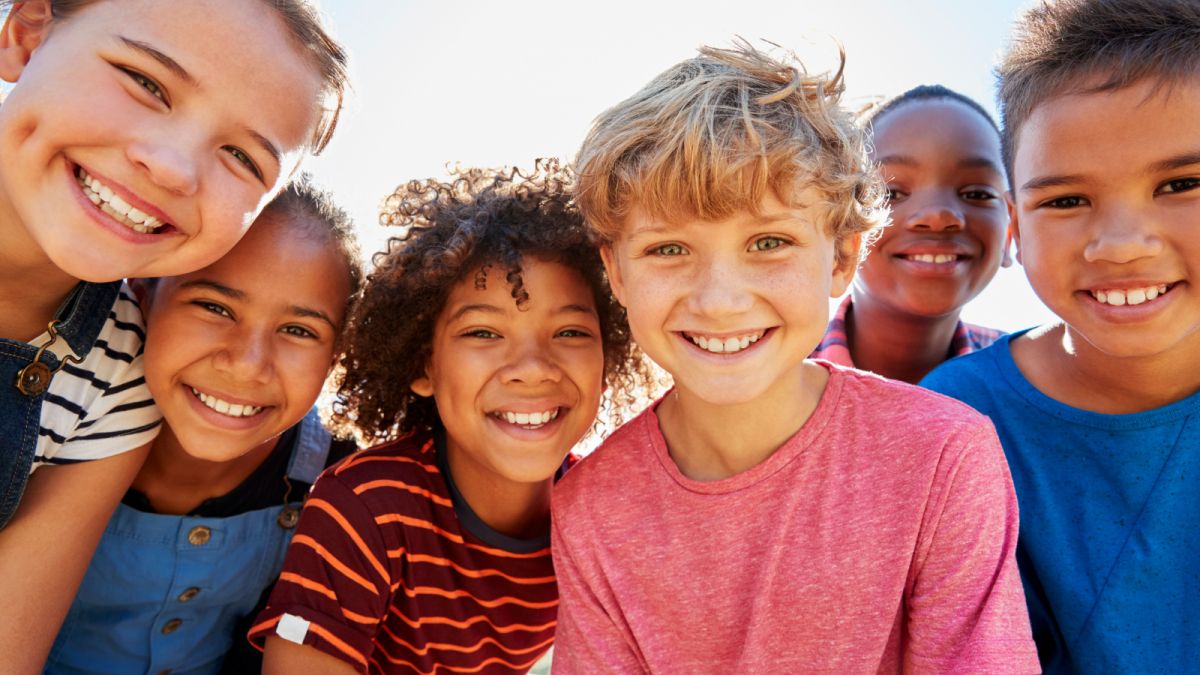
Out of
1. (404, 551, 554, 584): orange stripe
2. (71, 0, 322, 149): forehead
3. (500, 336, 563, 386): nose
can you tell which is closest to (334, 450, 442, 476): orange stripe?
(404, 551, 554, 584): orange stripe

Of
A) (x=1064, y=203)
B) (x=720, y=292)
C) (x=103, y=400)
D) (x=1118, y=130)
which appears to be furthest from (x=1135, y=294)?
(x=103, y=400)

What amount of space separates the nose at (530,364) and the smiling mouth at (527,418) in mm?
93

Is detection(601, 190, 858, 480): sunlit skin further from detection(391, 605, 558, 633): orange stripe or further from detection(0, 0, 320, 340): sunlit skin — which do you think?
detection(0, 0, 320, 340): sunlit skin

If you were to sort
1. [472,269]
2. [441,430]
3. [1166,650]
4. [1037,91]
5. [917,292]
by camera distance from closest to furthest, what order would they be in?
1. [1166,650]
2. [1037,91]
3. [472,269]
4. [441,430]
5. [917,292]

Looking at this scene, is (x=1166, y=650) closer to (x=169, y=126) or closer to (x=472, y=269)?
(x=472, y=269)

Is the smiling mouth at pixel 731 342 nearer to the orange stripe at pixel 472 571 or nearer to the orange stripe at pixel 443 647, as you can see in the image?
the orange stripe at pixel 472 571

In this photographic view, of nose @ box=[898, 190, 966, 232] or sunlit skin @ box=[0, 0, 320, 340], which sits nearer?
sunlit skin @ box=[0, 0, 320, 340]

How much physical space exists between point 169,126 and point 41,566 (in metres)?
1.14

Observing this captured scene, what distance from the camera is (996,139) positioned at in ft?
9.11

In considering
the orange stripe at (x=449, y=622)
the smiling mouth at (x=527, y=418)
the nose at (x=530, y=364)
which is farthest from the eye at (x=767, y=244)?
the orange stripe at (x=449, y=622)

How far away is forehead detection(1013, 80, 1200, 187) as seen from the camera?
1.66 m

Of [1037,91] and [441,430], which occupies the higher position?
[1037,91]

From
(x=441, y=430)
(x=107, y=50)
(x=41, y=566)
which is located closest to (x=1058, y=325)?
(x=441, y=430)

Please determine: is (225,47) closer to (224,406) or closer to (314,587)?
(224,406)
